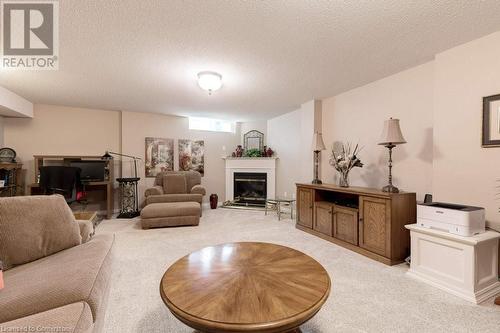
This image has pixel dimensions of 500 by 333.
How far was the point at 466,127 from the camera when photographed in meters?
2.30

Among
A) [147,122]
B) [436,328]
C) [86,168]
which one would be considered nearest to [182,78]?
[147,122]

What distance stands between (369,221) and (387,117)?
1.50 m

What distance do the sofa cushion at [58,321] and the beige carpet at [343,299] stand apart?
0.60 m

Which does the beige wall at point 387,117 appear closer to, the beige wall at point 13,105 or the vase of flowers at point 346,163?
the vase of flowers at point 346,163

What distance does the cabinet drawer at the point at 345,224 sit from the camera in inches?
115

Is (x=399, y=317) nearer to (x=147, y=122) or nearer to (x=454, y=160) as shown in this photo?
(x=454, y=160)

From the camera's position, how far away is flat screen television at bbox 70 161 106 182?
14.8 feet

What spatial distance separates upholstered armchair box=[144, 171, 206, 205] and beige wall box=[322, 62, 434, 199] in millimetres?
2680

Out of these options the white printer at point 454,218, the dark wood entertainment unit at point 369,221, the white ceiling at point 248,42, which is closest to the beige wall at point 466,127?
the white ceiling at point 248,42

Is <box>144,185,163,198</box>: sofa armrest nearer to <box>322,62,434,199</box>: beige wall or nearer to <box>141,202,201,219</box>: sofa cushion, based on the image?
<box>141,202,201,219</box>: sofa cushion

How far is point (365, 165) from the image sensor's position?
11.5 feet

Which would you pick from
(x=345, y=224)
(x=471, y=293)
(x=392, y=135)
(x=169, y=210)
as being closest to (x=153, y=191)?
(x=169, y=210)

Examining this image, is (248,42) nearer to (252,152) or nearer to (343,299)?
(343,299)

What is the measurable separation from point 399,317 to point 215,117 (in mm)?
5172
